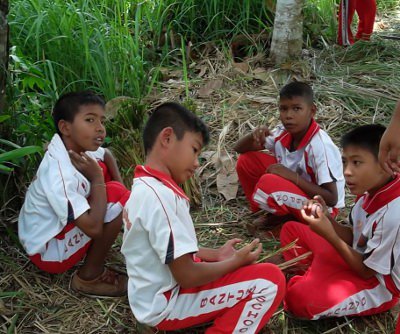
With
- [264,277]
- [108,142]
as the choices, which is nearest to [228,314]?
[264,277]

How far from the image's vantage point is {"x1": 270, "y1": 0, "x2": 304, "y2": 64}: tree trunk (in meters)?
4.92

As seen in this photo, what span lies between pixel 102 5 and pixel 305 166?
2.41 meters

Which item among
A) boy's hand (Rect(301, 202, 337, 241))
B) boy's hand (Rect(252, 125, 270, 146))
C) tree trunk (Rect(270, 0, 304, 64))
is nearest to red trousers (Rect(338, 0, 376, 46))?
tree trunk (Rect(270, 0, 304, 64))

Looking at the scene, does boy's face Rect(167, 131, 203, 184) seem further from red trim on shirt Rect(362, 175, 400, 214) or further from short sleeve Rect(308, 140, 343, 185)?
short sleeve Rect(308, 140, 343, 185)

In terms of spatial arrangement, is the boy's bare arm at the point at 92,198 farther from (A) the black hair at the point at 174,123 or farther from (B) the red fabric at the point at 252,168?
(B) the red fabric at the point at 252,168

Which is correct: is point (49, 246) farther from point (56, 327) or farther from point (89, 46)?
point (89, 46)

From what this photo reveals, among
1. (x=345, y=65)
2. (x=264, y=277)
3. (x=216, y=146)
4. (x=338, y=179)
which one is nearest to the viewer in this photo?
(x=264, y=277)

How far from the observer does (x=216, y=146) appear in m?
4.13

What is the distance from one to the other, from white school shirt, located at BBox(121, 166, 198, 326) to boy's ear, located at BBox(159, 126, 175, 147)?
12 cm

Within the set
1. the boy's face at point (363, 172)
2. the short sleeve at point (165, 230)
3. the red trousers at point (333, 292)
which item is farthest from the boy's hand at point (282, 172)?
the short sleeve at point (165, 230)

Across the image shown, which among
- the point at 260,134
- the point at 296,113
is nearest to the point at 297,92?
the point at 296,113

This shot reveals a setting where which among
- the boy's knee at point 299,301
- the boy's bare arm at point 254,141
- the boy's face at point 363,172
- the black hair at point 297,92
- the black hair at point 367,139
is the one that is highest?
the black hair at point 367,139

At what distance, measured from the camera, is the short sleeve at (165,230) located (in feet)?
6.96

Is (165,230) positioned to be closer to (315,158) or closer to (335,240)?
(335,240)
